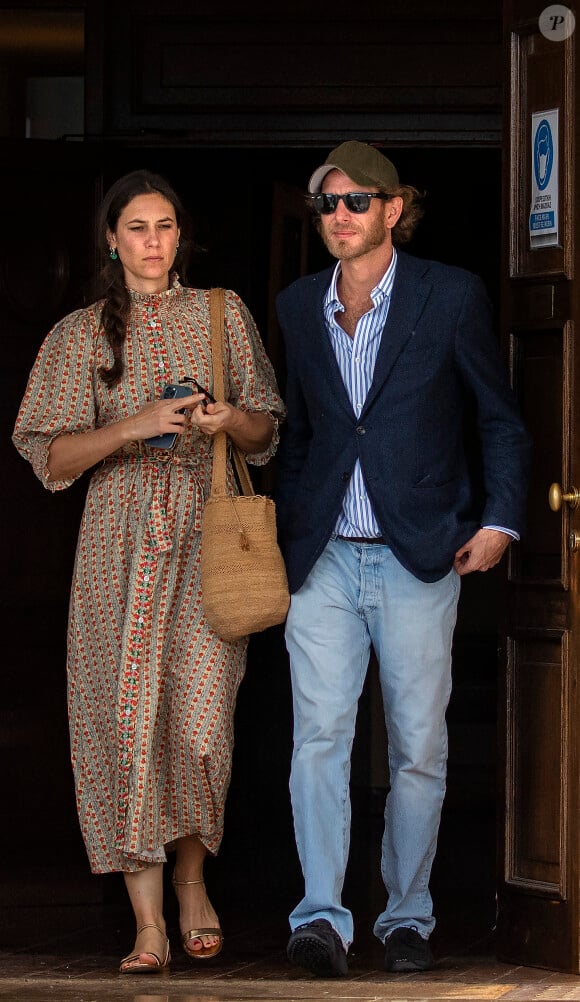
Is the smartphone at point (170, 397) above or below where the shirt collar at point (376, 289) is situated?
below

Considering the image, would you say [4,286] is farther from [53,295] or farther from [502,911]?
[502,911]

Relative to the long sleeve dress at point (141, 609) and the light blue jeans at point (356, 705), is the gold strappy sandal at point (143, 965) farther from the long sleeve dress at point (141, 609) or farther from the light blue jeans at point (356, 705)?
the light blue jeans at point (356, 705)

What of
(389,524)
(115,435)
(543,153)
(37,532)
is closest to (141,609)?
(115,435)

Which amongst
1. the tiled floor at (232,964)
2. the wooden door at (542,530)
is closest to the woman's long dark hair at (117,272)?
the wooden door at (542,530)

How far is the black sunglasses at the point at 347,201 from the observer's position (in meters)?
4.72

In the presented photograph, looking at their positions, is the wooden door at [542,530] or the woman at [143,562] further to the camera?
the woman at [143,562]

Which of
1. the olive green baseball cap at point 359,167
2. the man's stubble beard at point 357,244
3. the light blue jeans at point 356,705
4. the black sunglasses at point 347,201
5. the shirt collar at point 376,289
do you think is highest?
the olive green baseball cap at point 359,167

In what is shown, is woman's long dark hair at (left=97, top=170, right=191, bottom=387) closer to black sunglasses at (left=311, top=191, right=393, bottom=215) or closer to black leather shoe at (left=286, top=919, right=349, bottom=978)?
black sunglasses at (left=311, top=191, right=393, bottom=215)

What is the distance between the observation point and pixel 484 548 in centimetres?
464

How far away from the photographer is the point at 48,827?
596cm

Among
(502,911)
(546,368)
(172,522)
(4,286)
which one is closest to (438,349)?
(546,368)

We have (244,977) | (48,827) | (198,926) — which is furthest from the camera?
(48,827)

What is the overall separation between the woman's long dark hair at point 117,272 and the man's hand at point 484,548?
3.43 ft

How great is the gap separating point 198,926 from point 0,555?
158 cm
